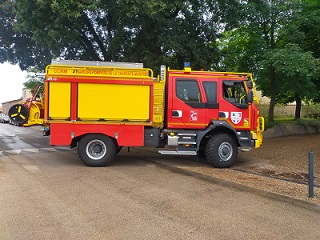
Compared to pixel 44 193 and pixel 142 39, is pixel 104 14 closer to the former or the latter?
pixel 142 39

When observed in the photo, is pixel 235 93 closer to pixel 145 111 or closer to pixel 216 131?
pixel 216 131

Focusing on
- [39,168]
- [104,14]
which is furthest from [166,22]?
[39,168]

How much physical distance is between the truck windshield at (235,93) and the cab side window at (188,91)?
0.85 meters

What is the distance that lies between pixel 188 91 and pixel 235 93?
4.72ft

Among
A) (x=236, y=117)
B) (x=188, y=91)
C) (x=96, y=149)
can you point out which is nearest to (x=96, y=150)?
(x=96, y=149)

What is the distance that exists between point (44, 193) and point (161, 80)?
5.16 meters

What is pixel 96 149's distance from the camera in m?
10.5

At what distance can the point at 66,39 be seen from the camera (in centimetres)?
1572

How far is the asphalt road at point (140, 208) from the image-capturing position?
197 inches

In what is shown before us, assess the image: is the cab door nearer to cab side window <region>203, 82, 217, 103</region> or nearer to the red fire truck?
the red fire truck

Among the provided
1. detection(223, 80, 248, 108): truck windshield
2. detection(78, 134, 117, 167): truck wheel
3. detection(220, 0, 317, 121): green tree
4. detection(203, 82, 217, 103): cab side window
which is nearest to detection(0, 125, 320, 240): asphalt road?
detection(78, 134, 117, 167): truck wheel

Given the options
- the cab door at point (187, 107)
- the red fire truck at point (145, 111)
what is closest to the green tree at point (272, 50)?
the red fire truck at point (145, 111)

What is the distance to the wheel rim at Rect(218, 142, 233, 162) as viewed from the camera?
1072cm

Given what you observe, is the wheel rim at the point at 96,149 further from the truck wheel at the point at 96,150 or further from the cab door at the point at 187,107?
the cab door at the point at 187,107
